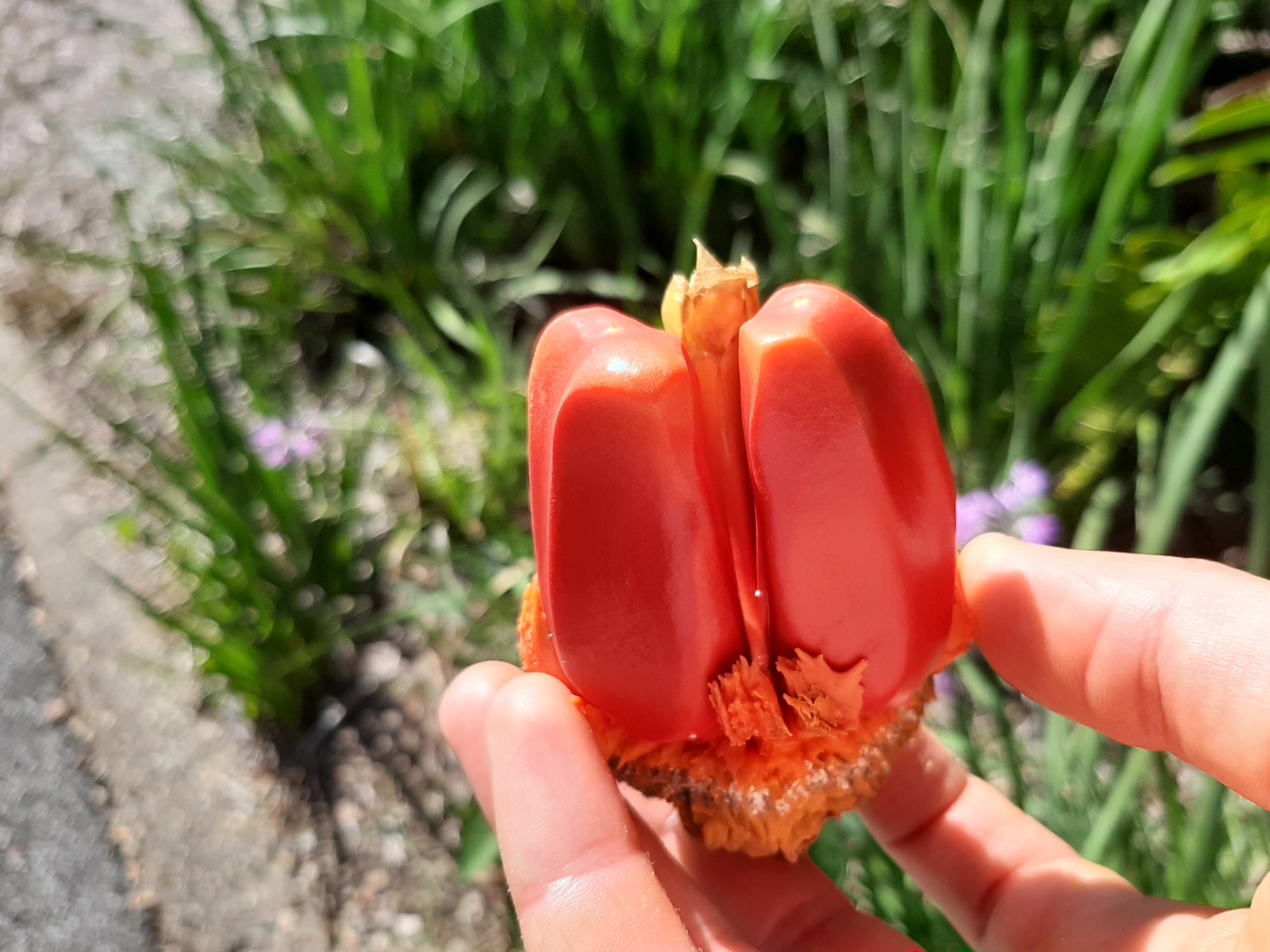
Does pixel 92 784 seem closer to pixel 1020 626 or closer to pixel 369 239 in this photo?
pixel 369 239

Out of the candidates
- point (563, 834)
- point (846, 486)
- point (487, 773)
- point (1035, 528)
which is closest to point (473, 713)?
point (487, 773)

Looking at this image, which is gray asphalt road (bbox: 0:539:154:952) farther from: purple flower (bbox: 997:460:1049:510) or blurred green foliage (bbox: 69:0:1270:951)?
purple flower (bbox: 997:460:1049:510)

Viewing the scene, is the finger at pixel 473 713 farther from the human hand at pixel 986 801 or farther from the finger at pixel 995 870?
the finger at pixel 995 870

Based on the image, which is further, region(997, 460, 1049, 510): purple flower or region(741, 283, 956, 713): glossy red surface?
region(997, 460, 1049, 510): purple flower

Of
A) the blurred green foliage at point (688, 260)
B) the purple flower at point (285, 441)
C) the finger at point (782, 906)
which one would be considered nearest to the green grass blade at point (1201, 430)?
the blurred green foliage at point (688, 260)

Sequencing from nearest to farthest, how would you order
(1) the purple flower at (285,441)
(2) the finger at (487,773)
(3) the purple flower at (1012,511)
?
(2) the finger at (487,773) → (3) the purple flower at (1012,511) → (1) the purple flower at (285,441)

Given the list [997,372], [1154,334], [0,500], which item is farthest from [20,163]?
[1154,334]

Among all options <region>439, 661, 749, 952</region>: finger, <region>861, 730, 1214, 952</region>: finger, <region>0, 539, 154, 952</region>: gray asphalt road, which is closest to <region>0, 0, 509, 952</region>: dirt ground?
<region>0, 539, 154, 952</region>: gray asphalt road
